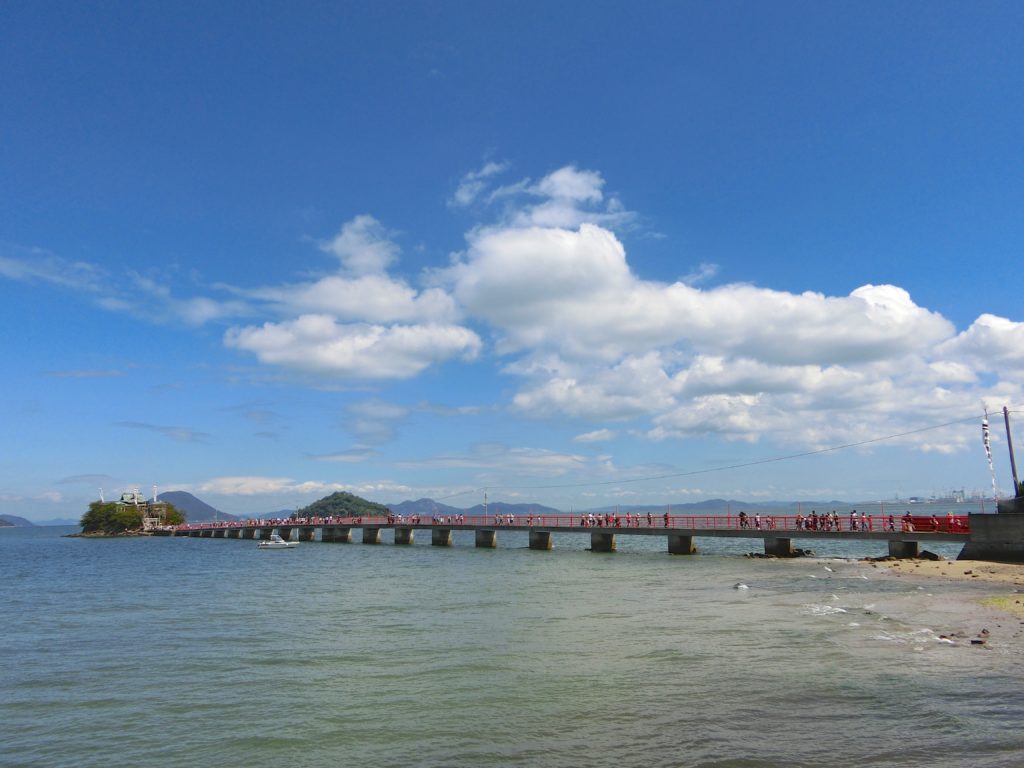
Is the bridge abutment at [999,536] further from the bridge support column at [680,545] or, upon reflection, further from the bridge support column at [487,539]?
the bridge support column at [487,539]

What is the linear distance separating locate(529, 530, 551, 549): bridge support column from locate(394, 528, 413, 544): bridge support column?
2239 cm

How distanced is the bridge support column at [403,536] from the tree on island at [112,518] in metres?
96.4

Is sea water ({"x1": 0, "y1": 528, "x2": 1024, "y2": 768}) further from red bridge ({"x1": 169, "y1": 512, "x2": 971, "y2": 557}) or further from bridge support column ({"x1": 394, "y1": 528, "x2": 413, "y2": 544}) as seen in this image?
bridge support column ({"x1": 394, "y1": 528, "x2": 413, "y2": 544})

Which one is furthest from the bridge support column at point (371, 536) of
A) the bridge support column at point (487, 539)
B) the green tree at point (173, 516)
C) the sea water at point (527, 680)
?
the green tree at point (173, 516)

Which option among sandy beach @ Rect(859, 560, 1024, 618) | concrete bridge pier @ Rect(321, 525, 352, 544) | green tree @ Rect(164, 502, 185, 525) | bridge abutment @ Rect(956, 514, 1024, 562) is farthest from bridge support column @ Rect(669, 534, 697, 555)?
green tree @ Rect(164, 502, 185, 525)

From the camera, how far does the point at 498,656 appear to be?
19156 millimetres

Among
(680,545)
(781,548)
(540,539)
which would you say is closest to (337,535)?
(540,539)

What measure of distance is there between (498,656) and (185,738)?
845cm

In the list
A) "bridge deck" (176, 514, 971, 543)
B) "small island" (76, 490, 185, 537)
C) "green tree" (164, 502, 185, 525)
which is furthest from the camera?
"green tree" (164, 502, 185, 525)

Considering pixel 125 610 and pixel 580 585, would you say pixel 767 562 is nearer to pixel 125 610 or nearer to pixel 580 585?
pixel 580 585

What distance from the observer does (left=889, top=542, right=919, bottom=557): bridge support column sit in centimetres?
4519

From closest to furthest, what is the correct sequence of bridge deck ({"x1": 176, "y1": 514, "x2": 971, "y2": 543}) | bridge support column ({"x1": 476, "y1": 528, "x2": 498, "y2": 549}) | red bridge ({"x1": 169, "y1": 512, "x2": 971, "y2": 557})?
bridge deck ({"x1": 176, "y1": 514, "x2": 971, "y2": 543})
red bridge ({"x1": 169, "y1": 512, "x2": 971, "y2": 557})
bridge support column ({"x1": 476, "y1": 528, "x2": 498, "y2": 549})

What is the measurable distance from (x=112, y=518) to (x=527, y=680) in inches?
6676

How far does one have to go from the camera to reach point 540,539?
7212cm
